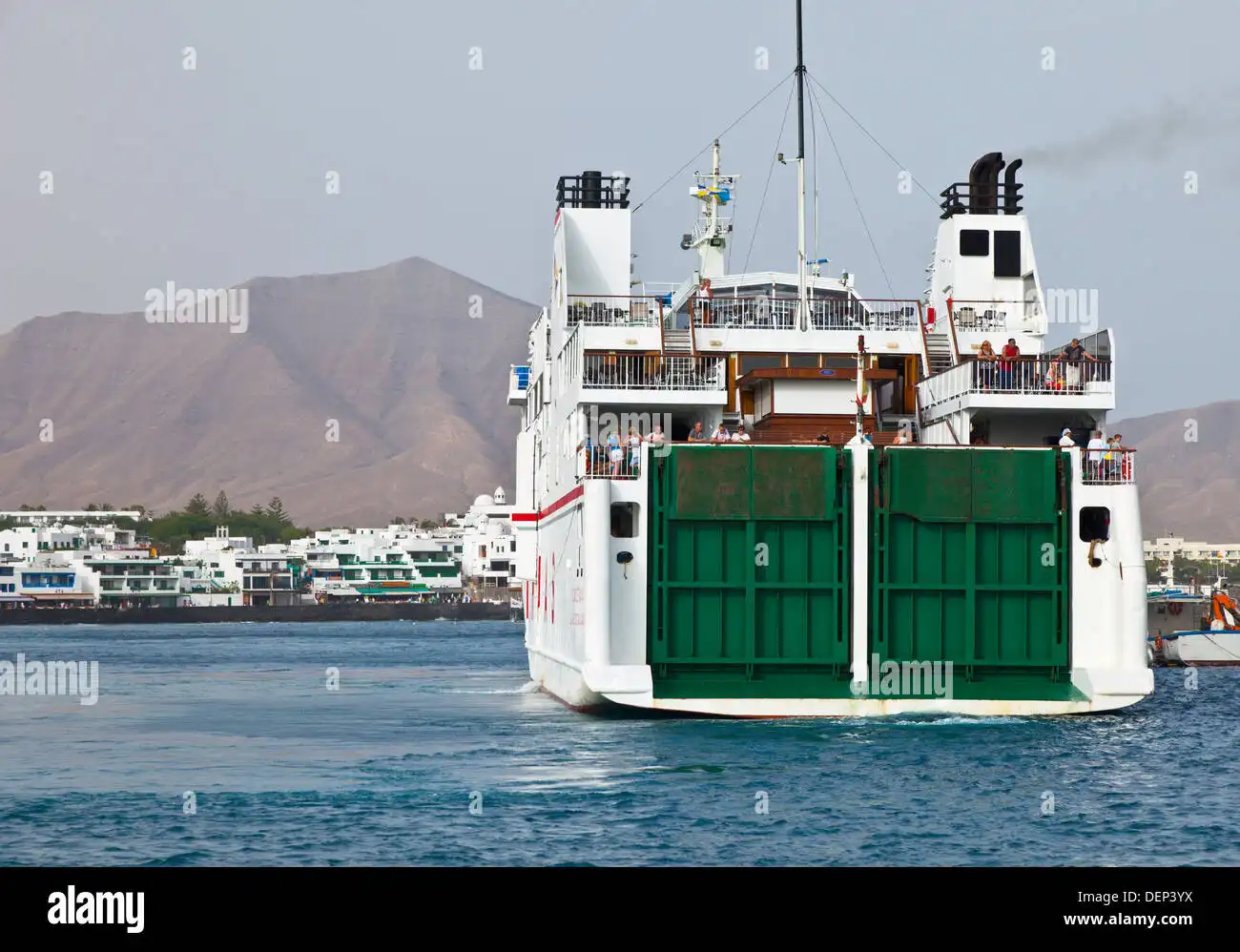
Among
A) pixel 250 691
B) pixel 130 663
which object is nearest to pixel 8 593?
pixel 130 663

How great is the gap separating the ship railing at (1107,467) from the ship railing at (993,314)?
638 centimetres

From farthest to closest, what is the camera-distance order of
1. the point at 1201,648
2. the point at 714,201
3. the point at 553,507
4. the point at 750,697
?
the point at 1201,648, the point at 714,201, the point at 553,507, the point at 750,697

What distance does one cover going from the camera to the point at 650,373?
3181 cm

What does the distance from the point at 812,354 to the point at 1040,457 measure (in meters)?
6.14

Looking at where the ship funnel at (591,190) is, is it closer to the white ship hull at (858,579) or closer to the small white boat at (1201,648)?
the white ship hull at (858,579)

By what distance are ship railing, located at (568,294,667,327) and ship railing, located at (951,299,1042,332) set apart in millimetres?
6072

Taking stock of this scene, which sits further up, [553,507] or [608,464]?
[608,464]

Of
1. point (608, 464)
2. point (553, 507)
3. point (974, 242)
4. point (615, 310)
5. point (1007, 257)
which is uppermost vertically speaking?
point (974, 242)

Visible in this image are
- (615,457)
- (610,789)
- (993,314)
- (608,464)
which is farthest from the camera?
(993,314)

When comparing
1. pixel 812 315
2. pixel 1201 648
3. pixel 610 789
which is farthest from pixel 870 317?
pixel 1201 648

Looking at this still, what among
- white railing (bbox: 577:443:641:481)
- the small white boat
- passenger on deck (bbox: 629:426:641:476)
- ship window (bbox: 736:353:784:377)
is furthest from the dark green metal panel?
the small white boat

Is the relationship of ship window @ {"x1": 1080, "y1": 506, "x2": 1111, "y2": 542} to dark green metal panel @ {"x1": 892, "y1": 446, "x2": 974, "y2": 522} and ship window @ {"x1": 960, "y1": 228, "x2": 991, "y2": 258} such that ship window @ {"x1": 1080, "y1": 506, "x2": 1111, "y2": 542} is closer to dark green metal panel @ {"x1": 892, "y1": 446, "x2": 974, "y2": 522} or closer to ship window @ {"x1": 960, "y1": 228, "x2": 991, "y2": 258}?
dark green metal panel @ {"x1": 892, "y1": 446, "x2": 974, "y2": 522}

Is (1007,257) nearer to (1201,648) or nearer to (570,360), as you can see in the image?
(570,360)

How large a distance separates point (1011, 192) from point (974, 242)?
2.09 m
